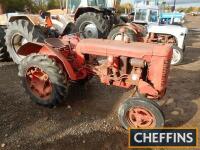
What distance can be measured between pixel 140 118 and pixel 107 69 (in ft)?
3.81

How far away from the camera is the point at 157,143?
4.45m

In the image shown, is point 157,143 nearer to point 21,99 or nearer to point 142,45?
point 142,45

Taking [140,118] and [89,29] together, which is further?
[89,29]

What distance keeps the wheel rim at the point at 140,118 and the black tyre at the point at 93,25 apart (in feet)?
22.6

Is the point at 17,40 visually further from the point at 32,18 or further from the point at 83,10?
the point at 83,10

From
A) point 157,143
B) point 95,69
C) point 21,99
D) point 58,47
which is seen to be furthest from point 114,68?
point 21,99

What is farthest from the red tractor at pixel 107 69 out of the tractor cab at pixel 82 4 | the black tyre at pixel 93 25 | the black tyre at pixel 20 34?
the tractor cab at pixel 82 4

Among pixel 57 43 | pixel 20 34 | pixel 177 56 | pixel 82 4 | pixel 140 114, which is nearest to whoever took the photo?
pixel 140 114

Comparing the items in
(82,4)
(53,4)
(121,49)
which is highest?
(82,4)

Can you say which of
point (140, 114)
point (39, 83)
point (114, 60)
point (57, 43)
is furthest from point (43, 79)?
point (140, 114)

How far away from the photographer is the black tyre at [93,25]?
442 inches

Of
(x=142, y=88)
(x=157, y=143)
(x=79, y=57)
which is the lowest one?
(x=157, y=143)

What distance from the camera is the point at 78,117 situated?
5191 mm

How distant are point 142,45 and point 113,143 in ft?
5.88
